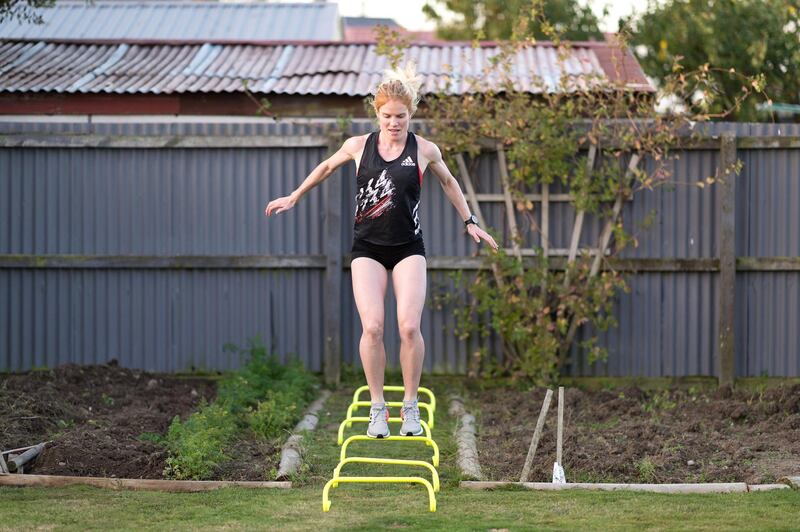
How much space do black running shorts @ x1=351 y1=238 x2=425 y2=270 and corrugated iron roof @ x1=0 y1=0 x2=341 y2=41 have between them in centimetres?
1155

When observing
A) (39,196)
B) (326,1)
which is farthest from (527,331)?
(326,1)

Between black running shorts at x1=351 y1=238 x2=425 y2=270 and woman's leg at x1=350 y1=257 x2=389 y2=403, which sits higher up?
black running shorts at x1=351 y1=238 x2=425 y2=270

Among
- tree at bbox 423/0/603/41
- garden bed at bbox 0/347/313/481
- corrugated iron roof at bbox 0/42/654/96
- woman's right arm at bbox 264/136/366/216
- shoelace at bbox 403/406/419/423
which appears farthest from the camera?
tree at bbox 423/0/603/41

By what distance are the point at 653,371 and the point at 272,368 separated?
137 inches

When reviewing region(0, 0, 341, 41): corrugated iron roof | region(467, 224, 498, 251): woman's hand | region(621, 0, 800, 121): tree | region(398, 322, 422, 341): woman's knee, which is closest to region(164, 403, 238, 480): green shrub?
region(398, 322, 422, 341): woman's knee

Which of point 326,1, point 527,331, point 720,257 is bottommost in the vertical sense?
point 527,331

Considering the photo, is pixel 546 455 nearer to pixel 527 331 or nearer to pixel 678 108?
pixel 527 331

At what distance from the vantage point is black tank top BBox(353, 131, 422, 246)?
627 cm

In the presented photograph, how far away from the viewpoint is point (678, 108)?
10.1 meters

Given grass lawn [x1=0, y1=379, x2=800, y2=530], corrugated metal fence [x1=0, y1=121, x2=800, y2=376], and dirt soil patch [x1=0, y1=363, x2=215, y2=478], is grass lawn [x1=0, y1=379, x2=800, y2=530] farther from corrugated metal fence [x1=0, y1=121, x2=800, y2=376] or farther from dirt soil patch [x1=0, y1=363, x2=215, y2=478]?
corrugated metal fence [x1=0, y1=121, x2=800, y2=376]

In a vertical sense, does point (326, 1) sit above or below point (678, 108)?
above

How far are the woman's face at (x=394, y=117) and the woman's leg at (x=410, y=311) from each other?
0.72 metres

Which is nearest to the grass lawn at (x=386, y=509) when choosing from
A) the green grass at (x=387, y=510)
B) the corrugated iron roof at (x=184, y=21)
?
the green grass at (x=387, y=510)

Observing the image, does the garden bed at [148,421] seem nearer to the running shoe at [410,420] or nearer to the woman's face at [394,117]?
the running shoe at [410,420]
